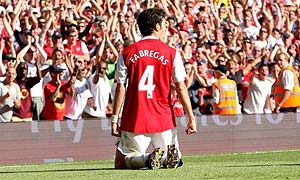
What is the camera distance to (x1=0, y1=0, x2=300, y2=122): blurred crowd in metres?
18.5

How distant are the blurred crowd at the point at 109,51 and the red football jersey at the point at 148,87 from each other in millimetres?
6256

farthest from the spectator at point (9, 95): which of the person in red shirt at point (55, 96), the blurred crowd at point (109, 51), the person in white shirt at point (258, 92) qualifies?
the person in white shirt at point (258, 92)

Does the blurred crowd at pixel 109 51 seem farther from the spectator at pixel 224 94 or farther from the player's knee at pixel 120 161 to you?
the player's knee at pixel 120 161

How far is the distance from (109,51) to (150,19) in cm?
843

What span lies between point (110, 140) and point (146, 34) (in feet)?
22.2

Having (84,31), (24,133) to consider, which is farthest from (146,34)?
(84,31)

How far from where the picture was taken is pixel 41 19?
2034 centimetres

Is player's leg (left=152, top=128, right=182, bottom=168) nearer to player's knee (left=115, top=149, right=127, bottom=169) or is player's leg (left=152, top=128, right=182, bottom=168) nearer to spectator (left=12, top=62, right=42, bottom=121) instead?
player's knee (left=115, top=149, right=127, bottom=169)

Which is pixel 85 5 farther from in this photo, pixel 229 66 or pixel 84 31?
pixel 229 66

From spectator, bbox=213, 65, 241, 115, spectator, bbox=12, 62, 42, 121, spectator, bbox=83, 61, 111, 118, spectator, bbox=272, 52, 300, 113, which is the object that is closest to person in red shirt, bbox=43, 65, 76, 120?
spectator, bbox=12, 62, 42, 121

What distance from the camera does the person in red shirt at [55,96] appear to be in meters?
18.4

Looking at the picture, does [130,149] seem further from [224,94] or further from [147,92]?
[224,94]

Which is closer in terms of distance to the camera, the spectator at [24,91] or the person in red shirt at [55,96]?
the spectator at [24,91]

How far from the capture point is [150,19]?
38.8 feet
